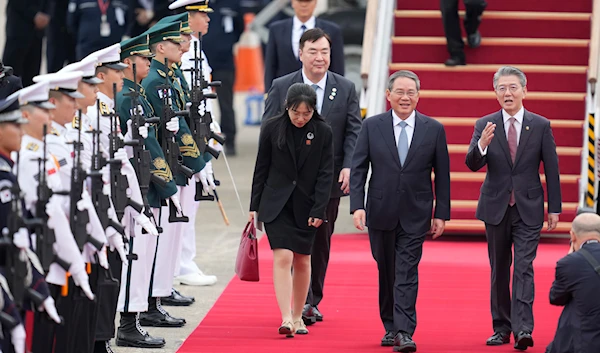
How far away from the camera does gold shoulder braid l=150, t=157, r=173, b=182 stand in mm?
Result: 8078

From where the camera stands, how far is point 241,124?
24078 mm

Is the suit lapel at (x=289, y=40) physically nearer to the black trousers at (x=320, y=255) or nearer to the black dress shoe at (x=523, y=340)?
the black trousers at (x=320, y=255)

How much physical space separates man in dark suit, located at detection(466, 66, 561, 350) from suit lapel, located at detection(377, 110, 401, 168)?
46cm

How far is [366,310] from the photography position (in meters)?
9.35

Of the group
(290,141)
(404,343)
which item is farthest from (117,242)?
(404,343)

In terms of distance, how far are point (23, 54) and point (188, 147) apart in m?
7.89

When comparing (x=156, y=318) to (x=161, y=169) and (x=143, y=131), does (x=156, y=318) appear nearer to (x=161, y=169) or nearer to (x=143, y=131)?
(x=161, y=169)

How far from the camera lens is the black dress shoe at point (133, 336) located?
8.14 m

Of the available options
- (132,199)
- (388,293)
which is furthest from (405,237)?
(132,199)

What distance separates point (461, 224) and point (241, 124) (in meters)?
12.5

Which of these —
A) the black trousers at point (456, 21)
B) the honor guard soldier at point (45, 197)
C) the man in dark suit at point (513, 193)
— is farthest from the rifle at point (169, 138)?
the black trousers at point (456, 21)

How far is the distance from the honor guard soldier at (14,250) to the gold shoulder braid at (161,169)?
2.12 metres

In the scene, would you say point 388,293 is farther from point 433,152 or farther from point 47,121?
point 47,121

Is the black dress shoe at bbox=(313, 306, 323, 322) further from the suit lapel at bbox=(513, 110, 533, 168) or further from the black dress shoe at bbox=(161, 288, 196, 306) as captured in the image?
the suit lapel at bbox=(513, 110, 533, 168)
